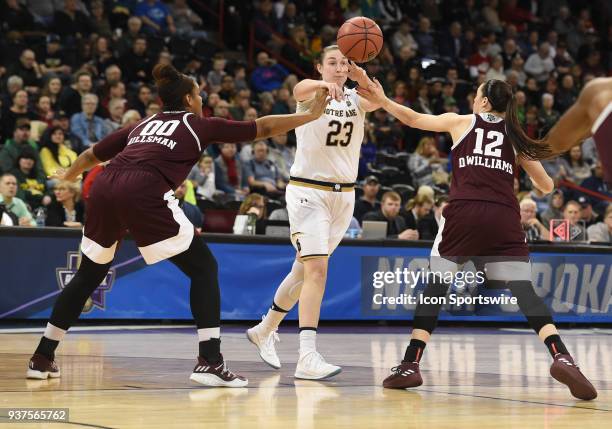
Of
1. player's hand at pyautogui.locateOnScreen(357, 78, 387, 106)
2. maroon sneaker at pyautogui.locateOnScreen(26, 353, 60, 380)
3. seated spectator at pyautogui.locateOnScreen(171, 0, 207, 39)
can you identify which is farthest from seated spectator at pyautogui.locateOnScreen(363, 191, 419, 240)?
maroon sneaker at pyautogui.locateOnScreen(26, 353, 60, 380)

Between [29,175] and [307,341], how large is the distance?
8.09 m

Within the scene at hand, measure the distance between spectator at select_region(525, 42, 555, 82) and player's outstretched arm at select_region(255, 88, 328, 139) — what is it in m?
17.4

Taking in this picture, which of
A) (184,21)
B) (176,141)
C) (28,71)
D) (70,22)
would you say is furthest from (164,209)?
(184,21)

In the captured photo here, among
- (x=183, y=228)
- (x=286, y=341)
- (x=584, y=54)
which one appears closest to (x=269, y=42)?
(x=584, y=54)

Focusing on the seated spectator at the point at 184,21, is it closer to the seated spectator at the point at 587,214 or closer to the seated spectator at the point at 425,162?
the seated spectator at the point at 425,162

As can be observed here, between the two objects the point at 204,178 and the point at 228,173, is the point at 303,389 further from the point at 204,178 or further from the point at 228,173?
the point at 228,173

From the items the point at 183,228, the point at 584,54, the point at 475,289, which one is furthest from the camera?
the point at 584,54

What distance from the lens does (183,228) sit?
23.0ft

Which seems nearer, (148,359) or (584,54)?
(148,359)

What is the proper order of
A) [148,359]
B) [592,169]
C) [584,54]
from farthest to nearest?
[584,54] < [592,169] < [148,359]

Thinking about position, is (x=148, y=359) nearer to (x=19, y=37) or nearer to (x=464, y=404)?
(x=464, y=404)

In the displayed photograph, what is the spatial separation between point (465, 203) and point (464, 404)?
4.85ft

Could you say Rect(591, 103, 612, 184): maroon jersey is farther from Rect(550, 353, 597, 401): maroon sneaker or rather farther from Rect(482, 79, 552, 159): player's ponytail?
Rect(550, 353, 597, 401): maroon sneaker

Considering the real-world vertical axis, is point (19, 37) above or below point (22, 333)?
above
